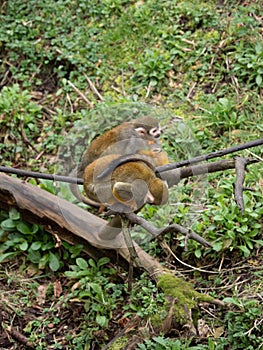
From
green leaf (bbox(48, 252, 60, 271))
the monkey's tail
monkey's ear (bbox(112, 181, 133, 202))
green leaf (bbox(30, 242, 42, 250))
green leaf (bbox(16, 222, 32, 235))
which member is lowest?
green leaf (bbox(48, 252, 60, 271))

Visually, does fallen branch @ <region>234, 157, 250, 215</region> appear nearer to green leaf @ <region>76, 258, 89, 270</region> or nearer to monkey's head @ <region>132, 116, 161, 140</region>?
monkey's head @ <region>132, 116, 161, 140</region>

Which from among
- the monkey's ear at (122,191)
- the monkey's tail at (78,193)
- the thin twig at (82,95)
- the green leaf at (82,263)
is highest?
the monkey's ear at (122,191)

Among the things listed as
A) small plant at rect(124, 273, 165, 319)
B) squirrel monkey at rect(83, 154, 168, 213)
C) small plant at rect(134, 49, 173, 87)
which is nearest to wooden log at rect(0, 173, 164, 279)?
small plant at rect(124, 273, 165, 319)

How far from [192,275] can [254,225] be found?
0.50m

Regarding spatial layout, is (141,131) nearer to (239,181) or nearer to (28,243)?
(239,181)

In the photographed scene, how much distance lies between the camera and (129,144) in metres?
3.18

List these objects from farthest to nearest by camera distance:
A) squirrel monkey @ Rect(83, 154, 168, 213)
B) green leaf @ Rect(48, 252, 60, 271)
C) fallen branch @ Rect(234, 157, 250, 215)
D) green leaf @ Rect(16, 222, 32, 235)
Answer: green leaf @ Rect(16, 222, 32, 235)
green leaf @ Rect(48, 252, 60, 271)
squirrel monkey @ Rect(83, 154, 168, 213)
fallen branch @ Rect(234, 157, 250, 215)

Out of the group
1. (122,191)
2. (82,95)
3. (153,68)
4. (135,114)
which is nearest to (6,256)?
(135,114)

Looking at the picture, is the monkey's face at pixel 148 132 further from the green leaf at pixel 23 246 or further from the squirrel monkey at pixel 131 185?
the green leaf at pixel 23 246

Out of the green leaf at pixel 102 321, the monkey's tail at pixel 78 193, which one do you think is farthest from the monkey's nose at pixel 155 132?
the green leaf at pixel 102 321

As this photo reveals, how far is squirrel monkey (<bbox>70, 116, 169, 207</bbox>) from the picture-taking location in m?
3.19

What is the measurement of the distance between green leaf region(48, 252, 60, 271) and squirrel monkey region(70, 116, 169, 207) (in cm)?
59

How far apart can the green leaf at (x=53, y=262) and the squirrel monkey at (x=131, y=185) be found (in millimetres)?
1273

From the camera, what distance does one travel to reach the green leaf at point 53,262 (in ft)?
13.1
